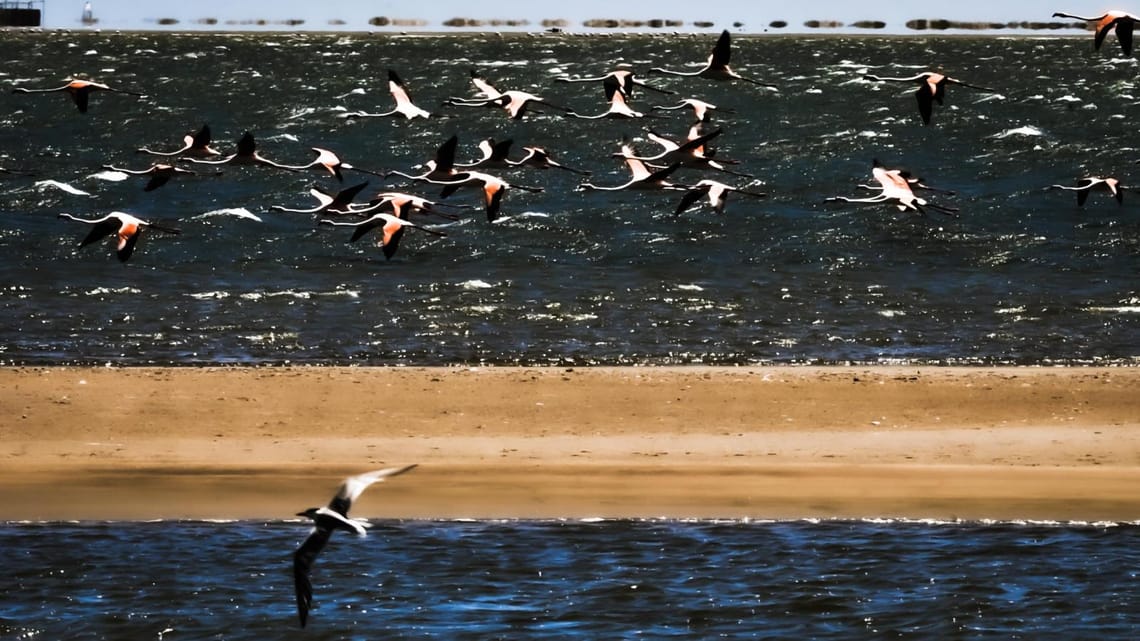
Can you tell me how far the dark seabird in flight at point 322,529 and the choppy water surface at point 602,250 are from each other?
16134mm

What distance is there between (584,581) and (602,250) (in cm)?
2784

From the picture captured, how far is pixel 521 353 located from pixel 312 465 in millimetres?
10081

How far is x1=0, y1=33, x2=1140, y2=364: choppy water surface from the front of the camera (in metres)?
30.0

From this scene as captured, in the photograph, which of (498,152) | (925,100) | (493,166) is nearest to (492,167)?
(493,166)

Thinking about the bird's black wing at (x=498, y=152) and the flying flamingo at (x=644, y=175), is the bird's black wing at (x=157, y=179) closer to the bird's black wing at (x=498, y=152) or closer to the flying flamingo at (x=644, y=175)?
the bird's black wing at (x=498, y=152)

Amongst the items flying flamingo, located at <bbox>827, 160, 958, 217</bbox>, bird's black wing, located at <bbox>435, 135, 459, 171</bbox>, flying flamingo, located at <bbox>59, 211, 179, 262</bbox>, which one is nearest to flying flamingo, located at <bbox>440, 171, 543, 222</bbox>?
bird's black wing, located at <bbox>435, 135, 459, 171</bbox>

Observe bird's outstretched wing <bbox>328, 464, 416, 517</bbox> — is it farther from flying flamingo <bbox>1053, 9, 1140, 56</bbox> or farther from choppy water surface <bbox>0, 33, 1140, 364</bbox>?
choppy water surface <bbox>0, 33, 1140, 364</bbox>

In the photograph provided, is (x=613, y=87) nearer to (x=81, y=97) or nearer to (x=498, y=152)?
(x=498, y=152)

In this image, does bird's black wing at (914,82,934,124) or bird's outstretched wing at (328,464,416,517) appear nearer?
bird's outstretched wing at (328,464,416,517)

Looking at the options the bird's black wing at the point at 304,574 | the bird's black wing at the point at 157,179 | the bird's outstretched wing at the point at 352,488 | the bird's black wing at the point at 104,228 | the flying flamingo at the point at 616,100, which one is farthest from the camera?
the flying flamingo at the point at 616,100

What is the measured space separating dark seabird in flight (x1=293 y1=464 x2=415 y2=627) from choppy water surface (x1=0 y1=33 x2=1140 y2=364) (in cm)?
1613

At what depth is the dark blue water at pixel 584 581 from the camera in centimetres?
1437

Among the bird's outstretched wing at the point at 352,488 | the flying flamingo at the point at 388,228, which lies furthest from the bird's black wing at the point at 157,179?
the bird's outstretched wing at the point at 352,488

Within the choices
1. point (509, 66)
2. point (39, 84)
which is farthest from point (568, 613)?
point (509, 66)
